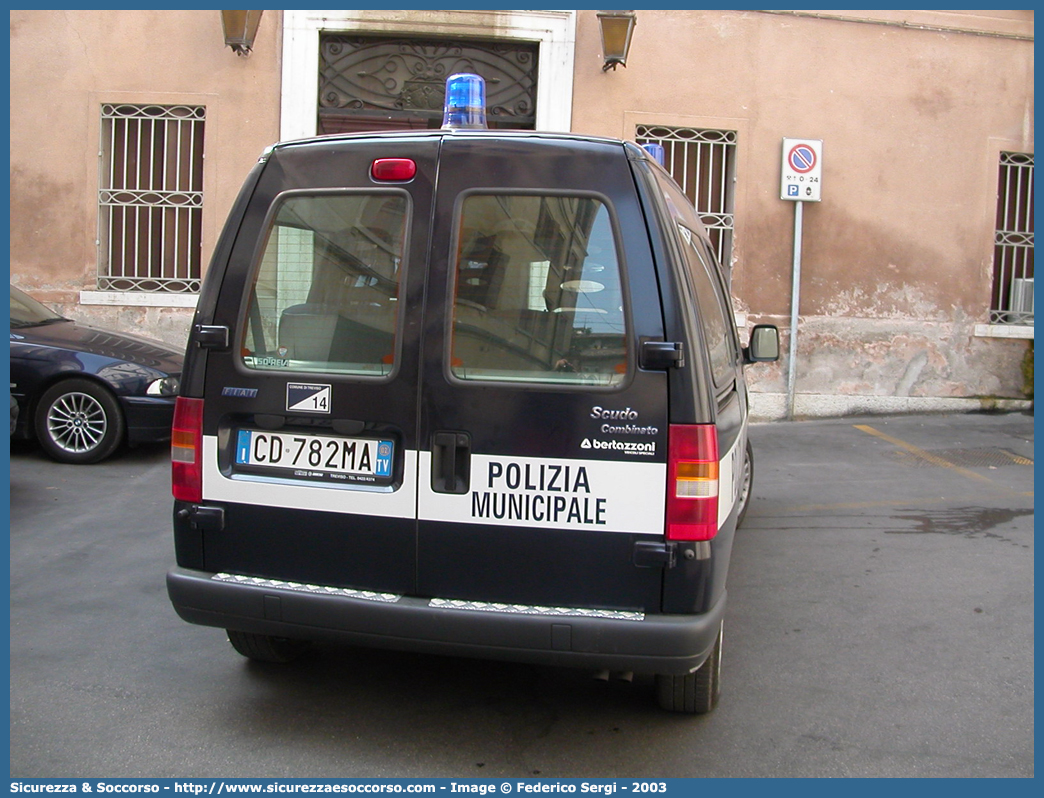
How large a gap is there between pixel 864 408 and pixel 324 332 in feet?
27.3

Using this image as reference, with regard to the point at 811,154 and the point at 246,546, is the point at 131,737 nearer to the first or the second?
the point at 246,546

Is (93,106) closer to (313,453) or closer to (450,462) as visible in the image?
(313,453)

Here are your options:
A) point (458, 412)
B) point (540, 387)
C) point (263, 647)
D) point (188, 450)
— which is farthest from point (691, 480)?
point (263, 647)

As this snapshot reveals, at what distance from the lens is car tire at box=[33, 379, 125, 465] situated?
735 cm

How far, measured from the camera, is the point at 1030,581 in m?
5.08

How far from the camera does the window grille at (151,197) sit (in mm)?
9922

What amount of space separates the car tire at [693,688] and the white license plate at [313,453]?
1.24m

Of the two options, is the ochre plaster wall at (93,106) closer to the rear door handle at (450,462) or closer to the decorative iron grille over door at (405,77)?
the decorative iron grille over door at (405,77)

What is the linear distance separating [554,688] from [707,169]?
7.59m

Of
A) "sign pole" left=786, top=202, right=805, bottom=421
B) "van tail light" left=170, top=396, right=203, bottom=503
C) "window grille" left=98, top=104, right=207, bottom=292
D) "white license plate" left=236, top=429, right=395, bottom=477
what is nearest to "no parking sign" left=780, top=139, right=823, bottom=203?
"sign pole" left=786, top=202, right=805, bottom=421

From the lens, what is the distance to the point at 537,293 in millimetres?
3084

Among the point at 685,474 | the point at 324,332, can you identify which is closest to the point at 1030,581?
the point at 685,474

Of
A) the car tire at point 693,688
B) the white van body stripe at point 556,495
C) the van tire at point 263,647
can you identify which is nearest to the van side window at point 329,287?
the white van body stripe at point 556,495
